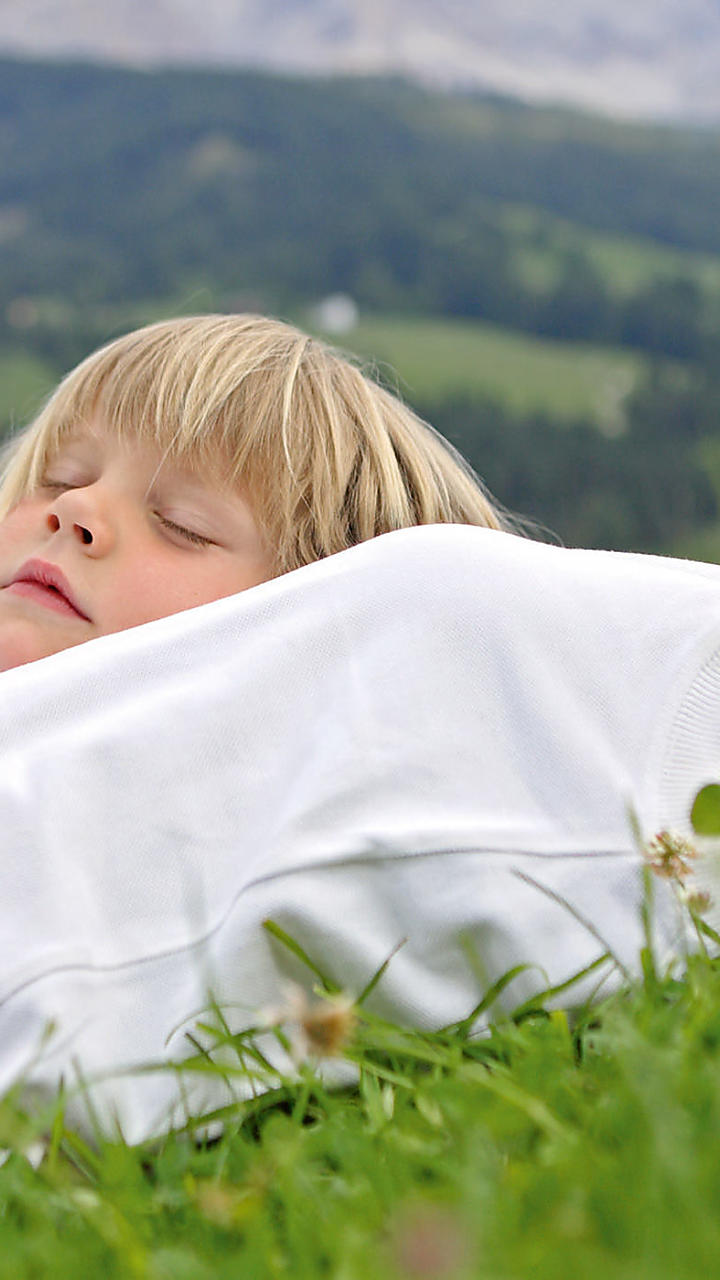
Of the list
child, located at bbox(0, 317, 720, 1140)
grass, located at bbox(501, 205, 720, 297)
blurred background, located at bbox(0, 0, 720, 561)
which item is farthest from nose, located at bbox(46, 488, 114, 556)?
grass, located at bbox(501, 205, 720, 297)

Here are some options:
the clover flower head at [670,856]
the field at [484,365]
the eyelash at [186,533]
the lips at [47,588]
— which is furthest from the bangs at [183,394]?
the field at [484,365]

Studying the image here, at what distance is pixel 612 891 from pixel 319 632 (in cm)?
39

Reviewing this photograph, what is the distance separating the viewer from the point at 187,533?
1.85 m

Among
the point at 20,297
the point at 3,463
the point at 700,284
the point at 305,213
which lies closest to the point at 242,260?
the point at 305,213

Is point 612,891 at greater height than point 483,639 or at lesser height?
lesser

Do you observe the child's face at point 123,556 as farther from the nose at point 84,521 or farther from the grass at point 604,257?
the grass at point 604,257

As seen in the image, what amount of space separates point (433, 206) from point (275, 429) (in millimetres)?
70260

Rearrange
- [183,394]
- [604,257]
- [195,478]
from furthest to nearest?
[604,257] → [183,394] → [195,478]

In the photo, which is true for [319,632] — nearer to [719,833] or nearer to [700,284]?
[719,833]

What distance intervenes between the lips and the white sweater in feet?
1.68

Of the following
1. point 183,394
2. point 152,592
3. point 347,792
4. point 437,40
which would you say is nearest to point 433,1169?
point 347,792

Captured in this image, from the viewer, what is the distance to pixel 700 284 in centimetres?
5419

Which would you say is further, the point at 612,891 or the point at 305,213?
the point at 305,213

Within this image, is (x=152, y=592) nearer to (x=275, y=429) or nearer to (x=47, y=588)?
(x=47, y=588)
